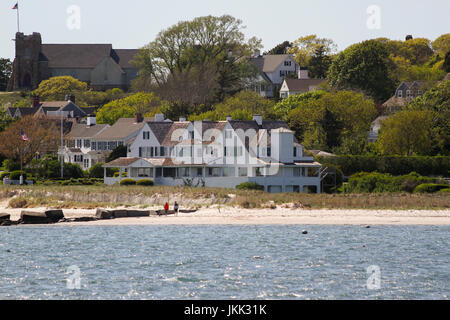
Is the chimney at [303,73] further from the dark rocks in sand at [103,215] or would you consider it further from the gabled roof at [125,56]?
the dark rocks in sand at [103,215]

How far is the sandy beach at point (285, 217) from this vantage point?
5412 centimetres

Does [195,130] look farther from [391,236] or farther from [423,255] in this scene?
[423,255]

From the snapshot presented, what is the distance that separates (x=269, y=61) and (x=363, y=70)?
36411 millimetres

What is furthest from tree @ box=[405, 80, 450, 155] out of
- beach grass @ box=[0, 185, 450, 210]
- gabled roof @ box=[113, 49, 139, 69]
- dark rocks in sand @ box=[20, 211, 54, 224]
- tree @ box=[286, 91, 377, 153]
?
gabled roof @ box=[113, 49, 139, 69]

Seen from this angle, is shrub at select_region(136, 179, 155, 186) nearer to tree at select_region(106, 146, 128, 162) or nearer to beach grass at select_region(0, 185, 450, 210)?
beach grass at select_region(0, 185, 450, 210)

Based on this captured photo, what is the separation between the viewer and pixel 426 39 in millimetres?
169375

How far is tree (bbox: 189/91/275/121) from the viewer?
333 ft

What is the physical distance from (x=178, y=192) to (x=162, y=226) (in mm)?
9828

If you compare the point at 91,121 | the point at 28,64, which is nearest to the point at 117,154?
the point at 91,121

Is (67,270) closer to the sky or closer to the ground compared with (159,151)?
closer to the ground

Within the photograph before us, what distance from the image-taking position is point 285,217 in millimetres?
56656

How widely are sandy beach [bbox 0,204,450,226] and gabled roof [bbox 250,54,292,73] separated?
100 metres

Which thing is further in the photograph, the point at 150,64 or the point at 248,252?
the point at 150,64

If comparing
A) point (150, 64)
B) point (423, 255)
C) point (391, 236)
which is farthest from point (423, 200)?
point (150, 64)
